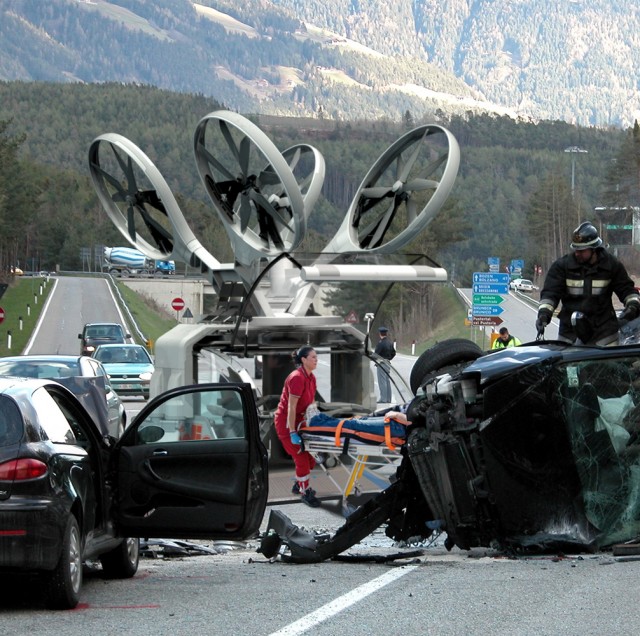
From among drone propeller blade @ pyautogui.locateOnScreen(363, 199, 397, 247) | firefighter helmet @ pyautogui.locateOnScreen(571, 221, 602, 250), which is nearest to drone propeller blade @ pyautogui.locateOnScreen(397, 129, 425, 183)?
drone propeller blade @ pyautogui.locateOnScreen(363, 199, 397, 247)

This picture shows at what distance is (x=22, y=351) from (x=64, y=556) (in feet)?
183

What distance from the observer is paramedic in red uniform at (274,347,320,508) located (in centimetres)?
1404

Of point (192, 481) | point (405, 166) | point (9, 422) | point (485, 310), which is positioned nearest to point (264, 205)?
point (405, 166)

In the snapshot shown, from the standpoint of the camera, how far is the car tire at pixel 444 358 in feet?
36.2

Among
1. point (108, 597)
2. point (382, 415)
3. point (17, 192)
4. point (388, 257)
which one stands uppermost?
point (17, 192)

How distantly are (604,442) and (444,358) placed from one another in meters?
1.99

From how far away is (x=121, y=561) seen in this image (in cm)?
936

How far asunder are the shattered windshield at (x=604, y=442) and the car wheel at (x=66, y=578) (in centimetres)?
334

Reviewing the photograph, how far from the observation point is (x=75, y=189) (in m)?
194

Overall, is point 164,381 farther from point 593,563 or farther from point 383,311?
point 593,563

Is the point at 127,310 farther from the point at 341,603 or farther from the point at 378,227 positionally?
the point at 341,603

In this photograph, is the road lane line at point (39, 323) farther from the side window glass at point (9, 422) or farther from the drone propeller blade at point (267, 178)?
the side window glass at point (9, 422)

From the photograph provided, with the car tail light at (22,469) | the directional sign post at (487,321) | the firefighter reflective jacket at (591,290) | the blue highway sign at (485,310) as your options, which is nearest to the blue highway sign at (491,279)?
the blue highway sign at (485,310)

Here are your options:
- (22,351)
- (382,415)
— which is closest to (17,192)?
(22,351)
